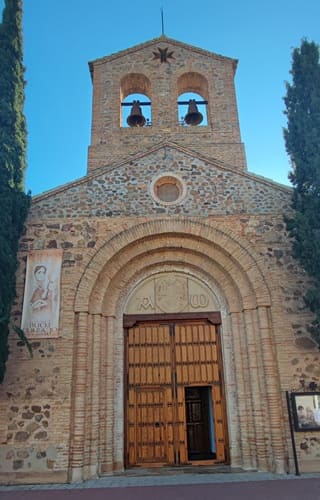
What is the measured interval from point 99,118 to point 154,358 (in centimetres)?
778

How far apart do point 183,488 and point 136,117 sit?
10.4 m

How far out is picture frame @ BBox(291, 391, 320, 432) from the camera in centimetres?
812

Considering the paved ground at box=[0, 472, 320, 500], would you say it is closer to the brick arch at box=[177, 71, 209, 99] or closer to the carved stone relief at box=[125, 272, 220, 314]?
the carved stone relief at box=[125, 272, 220, 314]

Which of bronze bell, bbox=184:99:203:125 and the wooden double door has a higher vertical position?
bronze bell, bbox=184:99:203:125

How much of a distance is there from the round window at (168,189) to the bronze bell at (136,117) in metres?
3.65

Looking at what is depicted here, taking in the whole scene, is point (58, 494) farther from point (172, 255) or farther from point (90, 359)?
point (172, 255)

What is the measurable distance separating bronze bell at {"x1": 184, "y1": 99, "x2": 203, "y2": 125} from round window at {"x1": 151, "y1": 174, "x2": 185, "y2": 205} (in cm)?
376

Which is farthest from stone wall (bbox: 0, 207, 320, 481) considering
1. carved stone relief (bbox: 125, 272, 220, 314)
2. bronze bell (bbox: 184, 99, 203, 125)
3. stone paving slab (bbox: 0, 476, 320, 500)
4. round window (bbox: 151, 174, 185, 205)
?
bronze bell (bbox: 184, 99, 203, 125)

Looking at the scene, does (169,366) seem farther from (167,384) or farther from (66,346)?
(66,346)

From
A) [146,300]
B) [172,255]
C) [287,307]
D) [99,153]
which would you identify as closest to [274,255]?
[287,307]

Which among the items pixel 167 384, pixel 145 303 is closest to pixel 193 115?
pixel 145 303

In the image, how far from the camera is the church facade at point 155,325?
8.22m

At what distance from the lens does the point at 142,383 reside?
30.5ft

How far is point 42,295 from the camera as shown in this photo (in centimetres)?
905
